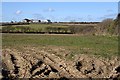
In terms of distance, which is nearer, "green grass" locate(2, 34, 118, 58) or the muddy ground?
the muddy ground

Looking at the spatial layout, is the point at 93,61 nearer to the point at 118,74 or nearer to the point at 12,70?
the point at 118,74

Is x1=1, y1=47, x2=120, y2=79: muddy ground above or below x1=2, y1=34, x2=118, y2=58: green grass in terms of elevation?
below

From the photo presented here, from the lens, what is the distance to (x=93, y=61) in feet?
71.2

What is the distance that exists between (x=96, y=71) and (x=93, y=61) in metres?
3.57

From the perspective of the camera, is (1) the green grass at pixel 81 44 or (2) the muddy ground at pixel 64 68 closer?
(2) the muddy ground at pixel 64 68

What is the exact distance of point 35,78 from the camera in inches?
612

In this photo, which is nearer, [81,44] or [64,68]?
[64,68]

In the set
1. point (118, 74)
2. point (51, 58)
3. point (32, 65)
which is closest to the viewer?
point (118, 74)

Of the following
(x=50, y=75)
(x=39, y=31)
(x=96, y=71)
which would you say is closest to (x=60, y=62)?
(x=96, y=71)

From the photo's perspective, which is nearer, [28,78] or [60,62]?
[28,78]

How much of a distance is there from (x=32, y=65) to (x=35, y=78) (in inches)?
155

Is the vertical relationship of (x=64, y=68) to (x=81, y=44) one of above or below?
below

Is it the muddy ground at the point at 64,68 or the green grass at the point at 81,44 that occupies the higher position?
the green grass at the point at 81,44

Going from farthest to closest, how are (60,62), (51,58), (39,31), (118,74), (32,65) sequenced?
1. (39,31)
2. (51,58)
3. (60,62)
4. (32,65)
5. (118,74)
